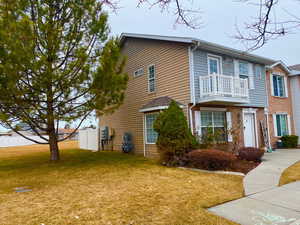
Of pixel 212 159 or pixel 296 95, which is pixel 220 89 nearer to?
pixel 212 159

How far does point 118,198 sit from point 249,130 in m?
10.3

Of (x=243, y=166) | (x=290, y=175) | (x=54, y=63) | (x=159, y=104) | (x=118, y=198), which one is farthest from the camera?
(x=159, y=104)

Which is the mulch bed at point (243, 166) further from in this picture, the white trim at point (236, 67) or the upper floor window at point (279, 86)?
the upper floor window at point (279, 86)

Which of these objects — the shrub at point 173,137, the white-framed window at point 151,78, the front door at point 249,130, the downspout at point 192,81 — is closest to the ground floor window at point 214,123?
the downspout at point 192,81

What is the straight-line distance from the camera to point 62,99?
8.84 m

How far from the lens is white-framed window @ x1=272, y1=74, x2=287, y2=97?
14781mm

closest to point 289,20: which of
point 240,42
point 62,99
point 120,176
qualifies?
point 240,42

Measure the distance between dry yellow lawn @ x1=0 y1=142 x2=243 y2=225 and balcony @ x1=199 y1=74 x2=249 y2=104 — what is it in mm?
3888

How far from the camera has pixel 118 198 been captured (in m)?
4.74

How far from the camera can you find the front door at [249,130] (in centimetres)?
1232

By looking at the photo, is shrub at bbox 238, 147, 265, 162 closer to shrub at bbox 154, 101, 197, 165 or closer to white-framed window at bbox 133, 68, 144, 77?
shrub at bbox 154, 101, 197, 165

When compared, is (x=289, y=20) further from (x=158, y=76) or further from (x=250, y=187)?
(x=158, y=76)

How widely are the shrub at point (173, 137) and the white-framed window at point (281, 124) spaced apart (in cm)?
852

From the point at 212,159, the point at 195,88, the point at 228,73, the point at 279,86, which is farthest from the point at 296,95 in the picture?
the point at 212,159
